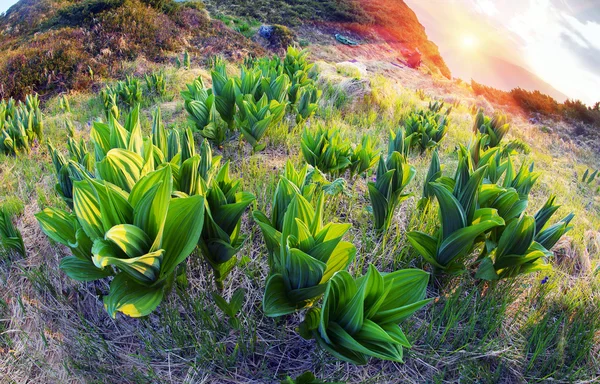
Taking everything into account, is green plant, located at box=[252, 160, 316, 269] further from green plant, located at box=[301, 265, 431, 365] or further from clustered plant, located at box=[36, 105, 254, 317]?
green plant, located at box=[301, 265, 431, 365]

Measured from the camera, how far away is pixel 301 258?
125 cm

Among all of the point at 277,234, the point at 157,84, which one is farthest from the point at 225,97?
the point at 157,84

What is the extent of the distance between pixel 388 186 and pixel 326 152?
724mm

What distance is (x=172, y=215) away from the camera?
4.33ft

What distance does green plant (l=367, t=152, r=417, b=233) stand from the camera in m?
2.06

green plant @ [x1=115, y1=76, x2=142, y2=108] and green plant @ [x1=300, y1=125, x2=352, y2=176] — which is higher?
green plant @ [x1=300, y1=125, x2=352, y2=176]

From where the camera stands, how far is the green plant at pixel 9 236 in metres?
2.04

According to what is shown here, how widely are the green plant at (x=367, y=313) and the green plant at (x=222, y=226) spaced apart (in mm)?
536

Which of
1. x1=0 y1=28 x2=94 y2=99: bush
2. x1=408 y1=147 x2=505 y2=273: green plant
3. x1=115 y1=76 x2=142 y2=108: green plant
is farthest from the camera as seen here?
x1=0 y1=28 x2=94 y2=99: bush

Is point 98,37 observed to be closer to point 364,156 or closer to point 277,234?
point 364,156

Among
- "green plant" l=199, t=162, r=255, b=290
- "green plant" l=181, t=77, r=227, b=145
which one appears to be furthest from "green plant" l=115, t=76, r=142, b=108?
"green plant" l=199, t=162, r=255, b=290

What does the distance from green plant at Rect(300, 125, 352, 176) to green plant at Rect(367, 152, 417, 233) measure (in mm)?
516

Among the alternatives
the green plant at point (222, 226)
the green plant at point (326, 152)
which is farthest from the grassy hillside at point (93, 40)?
the green plant at point (222, 226)

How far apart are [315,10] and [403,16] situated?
911 centimetres
